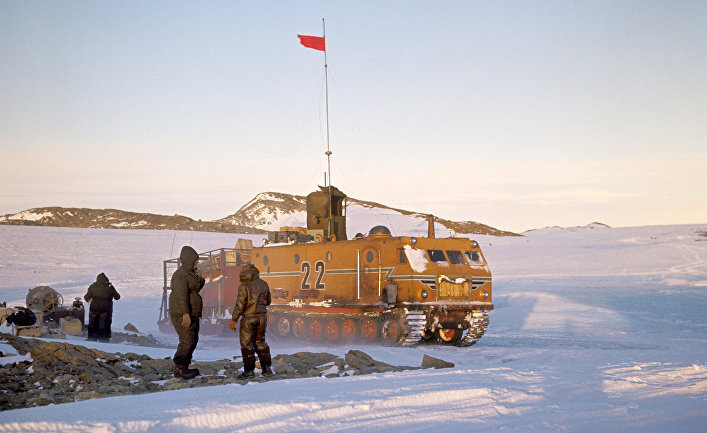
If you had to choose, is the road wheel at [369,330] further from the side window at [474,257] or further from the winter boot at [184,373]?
the winter boot at [184,373]

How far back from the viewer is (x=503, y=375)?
8812mm

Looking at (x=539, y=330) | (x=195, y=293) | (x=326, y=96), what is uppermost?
A: (x=326, y=96)

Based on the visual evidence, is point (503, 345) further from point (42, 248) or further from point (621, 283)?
point (42, 248)

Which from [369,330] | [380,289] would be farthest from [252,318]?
[369,330]

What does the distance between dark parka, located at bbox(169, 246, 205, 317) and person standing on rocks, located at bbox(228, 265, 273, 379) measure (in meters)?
0.59

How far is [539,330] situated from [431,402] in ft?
48.7

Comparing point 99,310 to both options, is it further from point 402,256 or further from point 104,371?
point 402,256

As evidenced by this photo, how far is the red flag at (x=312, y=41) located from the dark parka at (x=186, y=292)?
14.0 metres

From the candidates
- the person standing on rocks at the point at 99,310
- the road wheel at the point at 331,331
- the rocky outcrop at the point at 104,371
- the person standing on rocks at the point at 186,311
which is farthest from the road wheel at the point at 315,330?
the person standing on rocks at the point at 186,311

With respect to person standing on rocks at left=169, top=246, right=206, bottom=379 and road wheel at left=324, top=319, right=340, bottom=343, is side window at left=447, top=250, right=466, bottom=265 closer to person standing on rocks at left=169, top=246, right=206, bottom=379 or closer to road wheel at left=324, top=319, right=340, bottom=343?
road wheel at left=324, top=319, right=340, bottom=343

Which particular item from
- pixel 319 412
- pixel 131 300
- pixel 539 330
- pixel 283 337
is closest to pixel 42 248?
pixel 131 300

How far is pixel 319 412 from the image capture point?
626 centimetres

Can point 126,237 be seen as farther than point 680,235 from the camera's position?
No

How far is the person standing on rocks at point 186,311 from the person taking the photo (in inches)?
371
